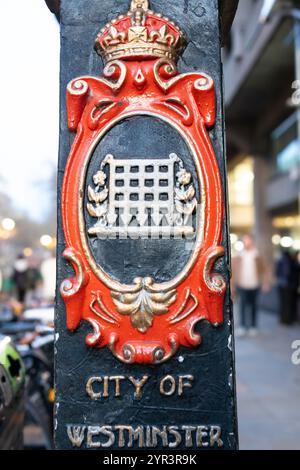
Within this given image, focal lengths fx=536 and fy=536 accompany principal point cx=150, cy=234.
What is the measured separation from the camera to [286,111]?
17.4 metres

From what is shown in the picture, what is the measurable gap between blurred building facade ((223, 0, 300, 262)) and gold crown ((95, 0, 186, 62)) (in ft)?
25.7

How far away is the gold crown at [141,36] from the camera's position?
204cm

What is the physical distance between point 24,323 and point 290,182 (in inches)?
501

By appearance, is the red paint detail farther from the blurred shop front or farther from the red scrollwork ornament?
the blurred shop front

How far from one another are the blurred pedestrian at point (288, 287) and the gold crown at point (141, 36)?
36.0 ft

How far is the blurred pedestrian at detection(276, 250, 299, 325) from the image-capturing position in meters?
12.6

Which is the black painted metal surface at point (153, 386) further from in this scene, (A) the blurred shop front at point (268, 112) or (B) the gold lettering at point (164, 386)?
(A) the blurred shop front at point (268, 112)

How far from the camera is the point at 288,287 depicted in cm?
1257

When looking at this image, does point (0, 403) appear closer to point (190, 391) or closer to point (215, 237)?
point (190, 391)

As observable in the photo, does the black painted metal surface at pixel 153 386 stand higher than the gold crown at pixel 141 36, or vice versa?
the gold crown at pixel 141 36

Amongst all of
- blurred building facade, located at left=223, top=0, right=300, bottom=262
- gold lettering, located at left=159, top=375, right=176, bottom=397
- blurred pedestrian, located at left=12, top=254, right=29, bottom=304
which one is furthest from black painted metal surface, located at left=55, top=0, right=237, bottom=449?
blurred pedestrian, located at left=12, top=254, right=29, bottom=304

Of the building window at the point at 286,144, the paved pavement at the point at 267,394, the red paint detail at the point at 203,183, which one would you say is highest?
the building window at the point at 286,144

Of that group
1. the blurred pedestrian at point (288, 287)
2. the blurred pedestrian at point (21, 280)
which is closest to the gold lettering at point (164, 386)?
the blurred pedestrian at point (288, 287)
